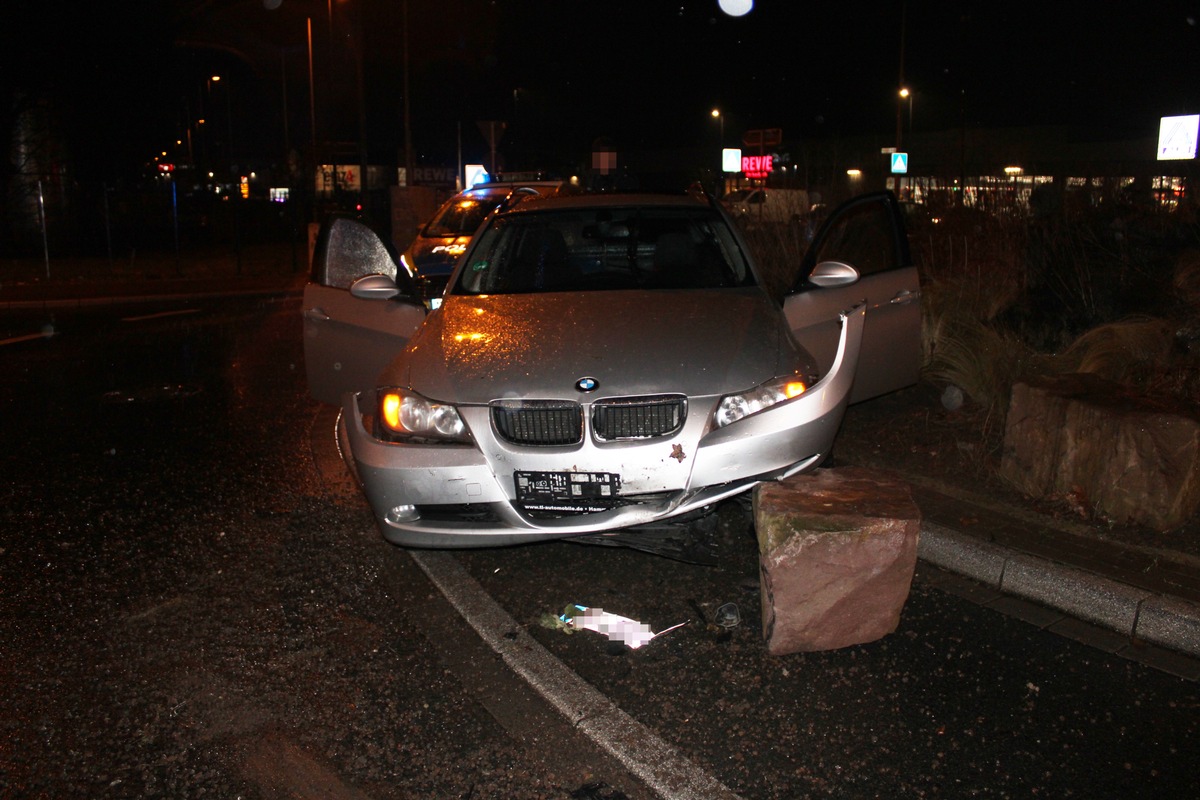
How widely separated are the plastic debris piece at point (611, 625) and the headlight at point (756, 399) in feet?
2.95

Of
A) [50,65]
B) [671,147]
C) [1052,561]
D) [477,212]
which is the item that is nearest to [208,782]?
[1052,561]

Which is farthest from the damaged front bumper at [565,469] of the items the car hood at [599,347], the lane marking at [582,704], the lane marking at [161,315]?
the lane marking at [161,315]

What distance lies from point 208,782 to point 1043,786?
8.45 feet

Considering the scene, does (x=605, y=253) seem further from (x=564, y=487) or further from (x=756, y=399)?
(x=564, y=487)

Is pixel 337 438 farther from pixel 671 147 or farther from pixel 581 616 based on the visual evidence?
pixel 671 147

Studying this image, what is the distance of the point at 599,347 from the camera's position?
16.1ft

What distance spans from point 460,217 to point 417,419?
35.4ft

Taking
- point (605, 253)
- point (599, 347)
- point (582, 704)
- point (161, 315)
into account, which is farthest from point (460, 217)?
point (582, 704)

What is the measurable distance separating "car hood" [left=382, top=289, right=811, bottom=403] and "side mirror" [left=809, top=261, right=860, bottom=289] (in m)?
0.39

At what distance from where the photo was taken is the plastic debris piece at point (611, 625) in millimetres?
4359

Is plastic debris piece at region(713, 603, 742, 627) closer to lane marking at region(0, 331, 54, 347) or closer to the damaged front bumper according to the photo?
the damaged front bumper

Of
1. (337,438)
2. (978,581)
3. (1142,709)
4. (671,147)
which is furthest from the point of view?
(671,147)

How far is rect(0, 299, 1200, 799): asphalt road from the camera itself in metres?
A: 3.37

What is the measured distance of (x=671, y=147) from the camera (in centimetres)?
5719
